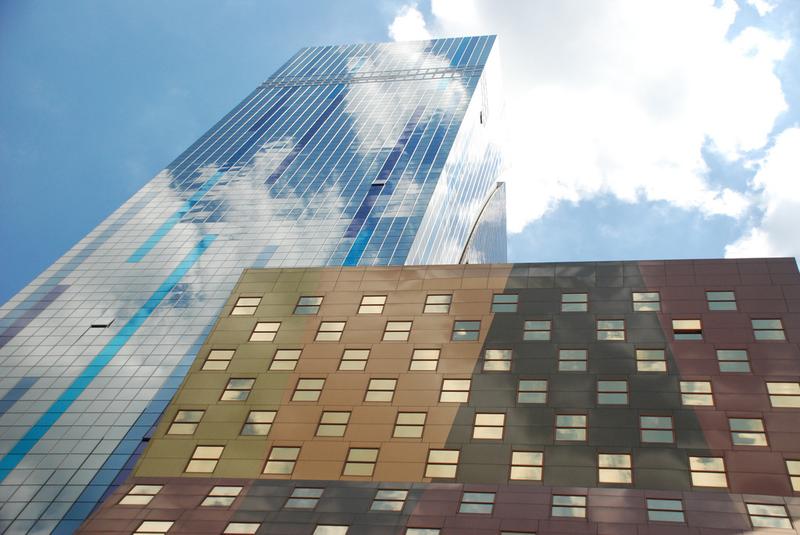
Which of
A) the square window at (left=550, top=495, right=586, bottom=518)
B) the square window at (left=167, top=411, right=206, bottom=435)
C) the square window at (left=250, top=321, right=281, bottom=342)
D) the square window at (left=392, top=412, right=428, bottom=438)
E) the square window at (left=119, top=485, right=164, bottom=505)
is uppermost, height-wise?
the square window at (left=250, top=321, right=281, bottom=342)

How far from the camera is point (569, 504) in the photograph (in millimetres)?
44719

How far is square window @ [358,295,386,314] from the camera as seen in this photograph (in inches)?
2425

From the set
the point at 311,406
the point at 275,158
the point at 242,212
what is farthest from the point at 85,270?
the point at 311,406

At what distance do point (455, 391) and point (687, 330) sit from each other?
53.0ft

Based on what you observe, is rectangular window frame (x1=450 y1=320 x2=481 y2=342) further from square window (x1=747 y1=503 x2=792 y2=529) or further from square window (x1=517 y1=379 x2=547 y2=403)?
square window (x1=747 y1=503 x2=792 y2=529)

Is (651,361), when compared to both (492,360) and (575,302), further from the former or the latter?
(492,360)

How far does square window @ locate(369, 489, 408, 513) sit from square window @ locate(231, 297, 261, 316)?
2157cm

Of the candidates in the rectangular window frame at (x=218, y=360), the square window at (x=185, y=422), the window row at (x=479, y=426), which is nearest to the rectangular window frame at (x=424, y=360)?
the window row at (x=479, y=426)

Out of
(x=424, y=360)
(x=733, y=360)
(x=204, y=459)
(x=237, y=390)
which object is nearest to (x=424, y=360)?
(x=424, y=360)

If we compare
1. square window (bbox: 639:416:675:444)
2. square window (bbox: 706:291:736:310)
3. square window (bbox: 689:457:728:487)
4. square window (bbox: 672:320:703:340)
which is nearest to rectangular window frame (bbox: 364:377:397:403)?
square window (bbox: 639:416:675:444)

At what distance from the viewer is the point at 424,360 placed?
5647 centimetres

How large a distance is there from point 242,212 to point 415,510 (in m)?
114

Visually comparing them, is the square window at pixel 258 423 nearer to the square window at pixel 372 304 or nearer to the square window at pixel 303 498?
the square window at pixel 303 498

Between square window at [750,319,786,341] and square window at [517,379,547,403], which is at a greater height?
square window at [750,319,786,341]
